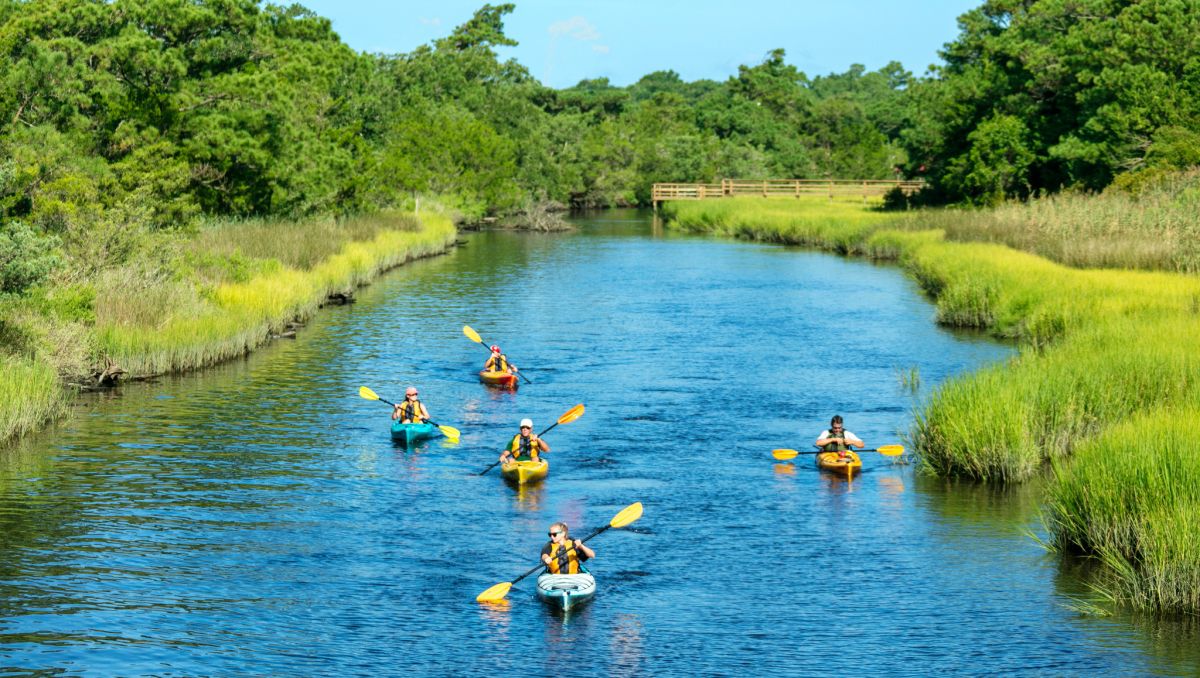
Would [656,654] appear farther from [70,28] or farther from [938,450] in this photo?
[70,28]

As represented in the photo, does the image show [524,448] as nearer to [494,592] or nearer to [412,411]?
[412,411]

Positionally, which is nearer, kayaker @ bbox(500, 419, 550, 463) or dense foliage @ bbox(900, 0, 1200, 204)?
kayaker @ bbox(500, 419, 550, 463)

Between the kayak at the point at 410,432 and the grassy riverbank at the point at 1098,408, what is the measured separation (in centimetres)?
967

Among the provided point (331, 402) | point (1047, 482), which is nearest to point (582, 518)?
point (1047, 482)

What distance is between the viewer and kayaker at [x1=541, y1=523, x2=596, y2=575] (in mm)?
18562

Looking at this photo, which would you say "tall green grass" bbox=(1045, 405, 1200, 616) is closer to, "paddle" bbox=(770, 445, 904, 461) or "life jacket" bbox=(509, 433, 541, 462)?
"paddle" bbox=(770, 445, 904, 461)

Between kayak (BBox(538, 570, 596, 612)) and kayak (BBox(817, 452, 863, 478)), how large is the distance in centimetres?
810

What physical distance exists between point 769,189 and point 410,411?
9380cm

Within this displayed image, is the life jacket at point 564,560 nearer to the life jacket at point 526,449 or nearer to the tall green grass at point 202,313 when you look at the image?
the life jacket at point 526,449

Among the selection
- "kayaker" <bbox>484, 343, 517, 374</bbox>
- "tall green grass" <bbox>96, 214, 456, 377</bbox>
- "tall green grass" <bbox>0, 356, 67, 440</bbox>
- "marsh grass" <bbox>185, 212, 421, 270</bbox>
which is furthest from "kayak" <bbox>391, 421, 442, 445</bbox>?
"marsh grass" <bbox>185, 212, 421, 270</bbox>

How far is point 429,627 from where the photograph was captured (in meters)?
17.1

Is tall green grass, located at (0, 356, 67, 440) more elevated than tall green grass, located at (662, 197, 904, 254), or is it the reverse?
tall green grass, located at (662, 197, 904, 254)

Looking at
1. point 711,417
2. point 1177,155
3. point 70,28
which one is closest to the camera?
point 711,417

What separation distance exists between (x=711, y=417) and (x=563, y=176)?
93299mm
